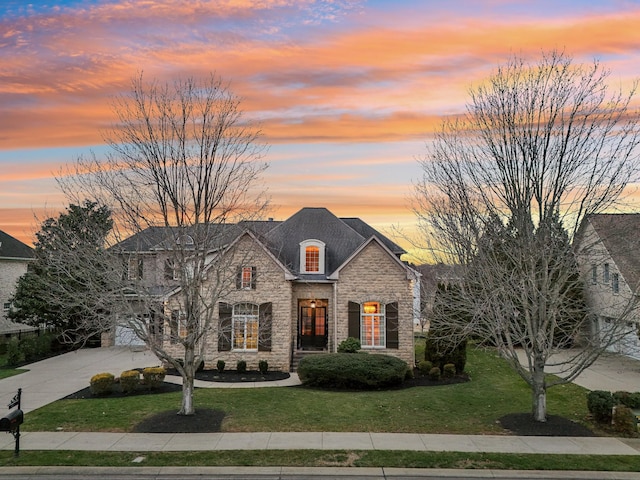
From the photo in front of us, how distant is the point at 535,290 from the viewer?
11773 mm

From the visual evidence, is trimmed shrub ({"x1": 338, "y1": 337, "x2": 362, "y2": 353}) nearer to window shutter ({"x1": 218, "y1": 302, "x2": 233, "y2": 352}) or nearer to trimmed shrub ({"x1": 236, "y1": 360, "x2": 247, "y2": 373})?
trimmed shrub ({"x1": 236, "y1": 360, "x2": 247, "y2": 373})

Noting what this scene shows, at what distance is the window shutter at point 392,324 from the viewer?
22.5 meters

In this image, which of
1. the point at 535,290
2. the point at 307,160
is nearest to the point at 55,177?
the point at 307,160

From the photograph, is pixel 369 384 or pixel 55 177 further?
pixel 369 384

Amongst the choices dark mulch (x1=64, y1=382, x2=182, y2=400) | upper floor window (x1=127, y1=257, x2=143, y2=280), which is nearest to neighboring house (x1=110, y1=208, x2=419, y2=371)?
dark mulch (x1=64, y1=382, x2=182, y2=400)

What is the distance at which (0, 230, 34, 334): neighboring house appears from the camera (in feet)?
113

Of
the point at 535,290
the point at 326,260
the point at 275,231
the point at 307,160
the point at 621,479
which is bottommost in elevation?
the point at 621,479

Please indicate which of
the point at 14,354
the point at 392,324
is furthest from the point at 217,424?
the point at 14,354

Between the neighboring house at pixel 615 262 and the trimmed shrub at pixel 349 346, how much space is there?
9.55m

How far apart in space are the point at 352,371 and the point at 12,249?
1231 inches

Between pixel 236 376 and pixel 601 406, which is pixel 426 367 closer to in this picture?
pixel 236 376

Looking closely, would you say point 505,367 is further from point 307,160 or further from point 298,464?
point 298,464

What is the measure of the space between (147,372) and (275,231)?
1123cm

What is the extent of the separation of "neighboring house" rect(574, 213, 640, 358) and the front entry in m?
11.9
